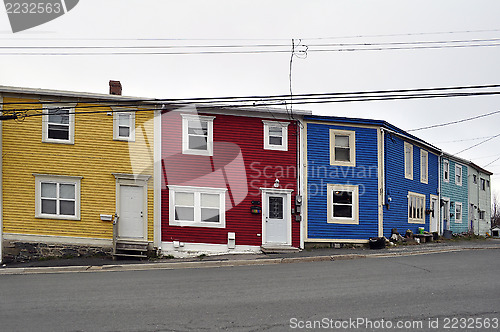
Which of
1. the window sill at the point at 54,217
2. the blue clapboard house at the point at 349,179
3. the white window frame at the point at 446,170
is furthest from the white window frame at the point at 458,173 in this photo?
the window sill at the point at 54,217

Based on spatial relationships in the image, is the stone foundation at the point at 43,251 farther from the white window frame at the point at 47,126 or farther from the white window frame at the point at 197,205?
the white window frame at the point at 47,126

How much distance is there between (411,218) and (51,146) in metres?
18.4

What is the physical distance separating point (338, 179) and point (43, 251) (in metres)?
13.0

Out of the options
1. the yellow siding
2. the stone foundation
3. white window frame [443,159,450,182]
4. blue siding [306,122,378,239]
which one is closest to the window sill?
the yellow siding

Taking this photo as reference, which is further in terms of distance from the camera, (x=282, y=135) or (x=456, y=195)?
(x=456, y=195)

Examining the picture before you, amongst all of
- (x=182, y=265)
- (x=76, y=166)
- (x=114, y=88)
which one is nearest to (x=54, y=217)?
(x=76, y=166)

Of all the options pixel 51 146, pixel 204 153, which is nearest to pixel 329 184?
pixel 204 153

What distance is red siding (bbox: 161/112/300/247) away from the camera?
19344 mm

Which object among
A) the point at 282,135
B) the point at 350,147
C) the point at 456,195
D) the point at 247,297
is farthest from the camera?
the point at 456,195

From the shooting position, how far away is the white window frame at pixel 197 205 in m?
19.3

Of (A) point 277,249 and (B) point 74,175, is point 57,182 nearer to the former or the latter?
(B) point 74,175

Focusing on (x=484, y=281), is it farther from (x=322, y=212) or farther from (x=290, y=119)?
(x=290, y=119)

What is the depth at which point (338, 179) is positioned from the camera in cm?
2116

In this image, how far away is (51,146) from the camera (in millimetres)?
18422
